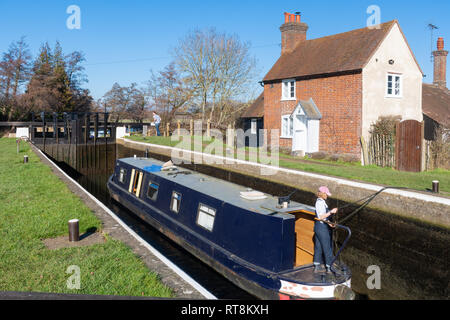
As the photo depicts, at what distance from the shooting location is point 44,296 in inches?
155

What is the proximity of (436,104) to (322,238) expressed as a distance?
22.1m

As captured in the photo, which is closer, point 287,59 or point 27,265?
point 27,265

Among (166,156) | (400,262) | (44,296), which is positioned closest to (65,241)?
(44,296)

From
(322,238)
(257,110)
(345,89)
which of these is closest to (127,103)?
(257,110)

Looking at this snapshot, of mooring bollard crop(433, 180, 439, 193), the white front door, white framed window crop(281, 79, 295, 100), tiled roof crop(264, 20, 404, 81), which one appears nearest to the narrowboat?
mooring bollard crop(433, 180, 439, 193)

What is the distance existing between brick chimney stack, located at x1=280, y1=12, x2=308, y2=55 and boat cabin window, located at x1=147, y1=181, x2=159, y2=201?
51.4ft

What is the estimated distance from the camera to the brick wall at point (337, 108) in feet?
56.9

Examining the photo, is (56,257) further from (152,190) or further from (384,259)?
(384,259)

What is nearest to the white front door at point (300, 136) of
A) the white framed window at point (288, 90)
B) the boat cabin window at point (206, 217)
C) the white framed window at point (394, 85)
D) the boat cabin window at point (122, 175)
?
the white framed window at point (288, 90)

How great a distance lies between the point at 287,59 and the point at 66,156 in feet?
52.7

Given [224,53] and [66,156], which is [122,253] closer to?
[66,156]

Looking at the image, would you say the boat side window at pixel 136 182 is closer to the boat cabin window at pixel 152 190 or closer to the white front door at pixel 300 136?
the boat cabin window at pixel 152 190

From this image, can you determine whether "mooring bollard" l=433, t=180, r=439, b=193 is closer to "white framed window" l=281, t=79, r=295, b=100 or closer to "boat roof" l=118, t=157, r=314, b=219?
"boat roof" l=118, t=157, r=314, b=219

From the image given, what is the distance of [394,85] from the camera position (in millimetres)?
18438
